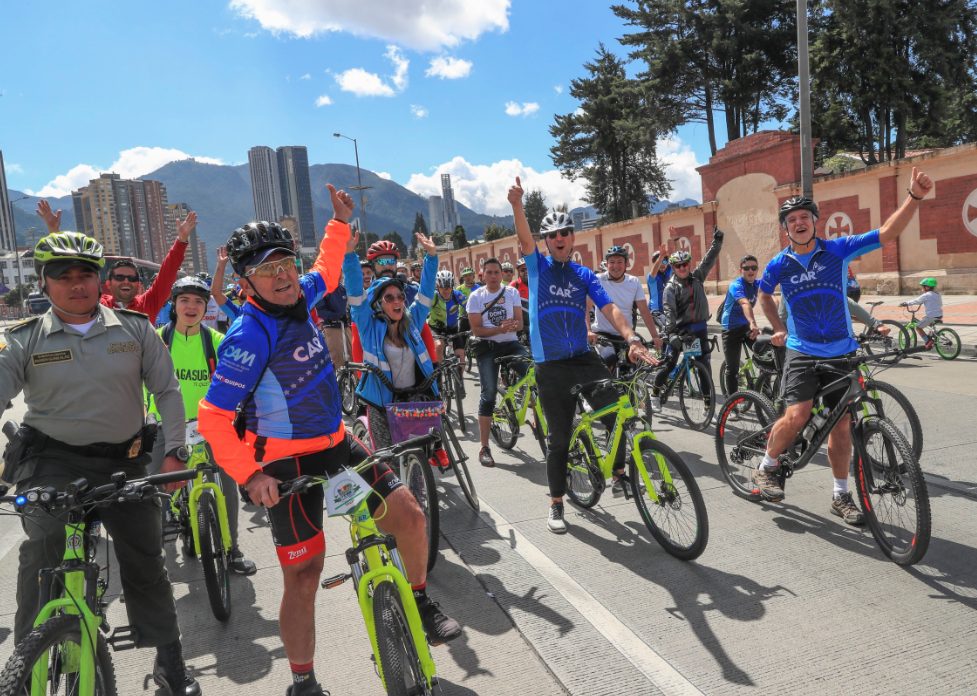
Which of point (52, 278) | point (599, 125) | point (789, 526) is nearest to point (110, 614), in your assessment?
point (52, 278)

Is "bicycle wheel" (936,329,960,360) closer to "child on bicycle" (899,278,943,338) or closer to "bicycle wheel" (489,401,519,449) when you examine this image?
"child on bicycle" (899,278,943,338)

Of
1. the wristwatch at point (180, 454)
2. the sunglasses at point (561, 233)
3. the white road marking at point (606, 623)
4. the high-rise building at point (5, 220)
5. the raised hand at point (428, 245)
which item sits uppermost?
the high-rise building at point (5, 220)

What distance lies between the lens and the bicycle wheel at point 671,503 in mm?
3891

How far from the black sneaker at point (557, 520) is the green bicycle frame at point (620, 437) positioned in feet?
1.43

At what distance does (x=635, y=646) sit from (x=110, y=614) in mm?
3043

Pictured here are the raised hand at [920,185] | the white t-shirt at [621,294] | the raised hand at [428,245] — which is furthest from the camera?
the white t-shirt at [621,294]

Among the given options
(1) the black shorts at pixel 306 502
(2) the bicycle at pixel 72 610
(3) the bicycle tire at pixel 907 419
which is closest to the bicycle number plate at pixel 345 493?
(1) the black shorts at pixel 306 502

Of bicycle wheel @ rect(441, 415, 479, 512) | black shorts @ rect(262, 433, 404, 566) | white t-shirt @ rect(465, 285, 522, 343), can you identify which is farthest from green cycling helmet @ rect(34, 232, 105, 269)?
white t-shirt @ rect(465, 285, 522, 343)

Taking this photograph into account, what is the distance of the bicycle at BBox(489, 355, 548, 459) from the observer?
6.65m

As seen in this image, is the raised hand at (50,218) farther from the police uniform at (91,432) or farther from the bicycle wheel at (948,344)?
the bicycle wheel at (948,344)

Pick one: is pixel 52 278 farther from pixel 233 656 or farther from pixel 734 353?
pixel 734 353

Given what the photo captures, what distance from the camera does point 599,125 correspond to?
131 feet

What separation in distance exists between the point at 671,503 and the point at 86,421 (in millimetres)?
3167

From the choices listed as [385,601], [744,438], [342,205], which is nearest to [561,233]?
[342,205]
